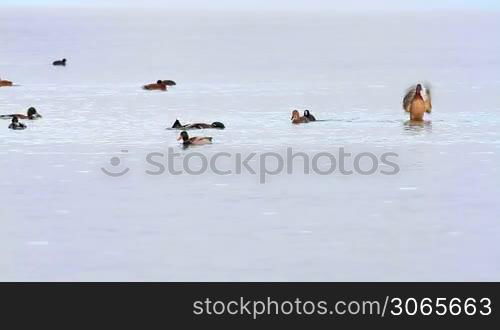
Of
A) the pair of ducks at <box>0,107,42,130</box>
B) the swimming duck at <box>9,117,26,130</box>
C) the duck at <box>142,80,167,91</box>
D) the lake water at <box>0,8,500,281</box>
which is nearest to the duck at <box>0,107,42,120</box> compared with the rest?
the pair of ducks at <box>0,107,42,130</box>

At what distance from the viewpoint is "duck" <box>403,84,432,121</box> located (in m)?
39.9

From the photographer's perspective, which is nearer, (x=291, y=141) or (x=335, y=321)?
(x=335, y=321)

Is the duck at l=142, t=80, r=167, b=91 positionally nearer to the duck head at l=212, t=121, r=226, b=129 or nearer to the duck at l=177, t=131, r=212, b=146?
the duck head at l=212, t=121, r=226, b=129

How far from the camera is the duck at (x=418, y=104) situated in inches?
1572

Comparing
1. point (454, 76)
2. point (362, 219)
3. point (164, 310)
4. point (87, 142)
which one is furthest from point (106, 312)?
point (454, 76)

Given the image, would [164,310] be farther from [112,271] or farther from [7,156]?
[7,156]

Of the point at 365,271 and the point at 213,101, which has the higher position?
the point at 213,101

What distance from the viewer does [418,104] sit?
1571 inches

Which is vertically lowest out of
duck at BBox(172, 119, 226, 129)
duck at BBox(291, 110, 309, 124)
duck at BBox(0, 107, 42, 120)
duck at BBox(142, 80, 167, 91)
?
duck at BBox(172, 119, 226, 129)

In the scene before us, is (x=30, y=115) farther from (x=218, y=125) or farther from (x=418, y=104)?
(x=418, y=104)

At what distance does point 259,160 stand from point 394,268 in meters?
11.1

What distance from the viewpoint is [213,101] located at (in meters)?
48.8

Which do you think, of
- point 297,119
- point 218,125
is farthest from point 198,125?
point 297,119

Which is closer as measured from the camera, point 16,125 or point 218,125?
point 16,125
